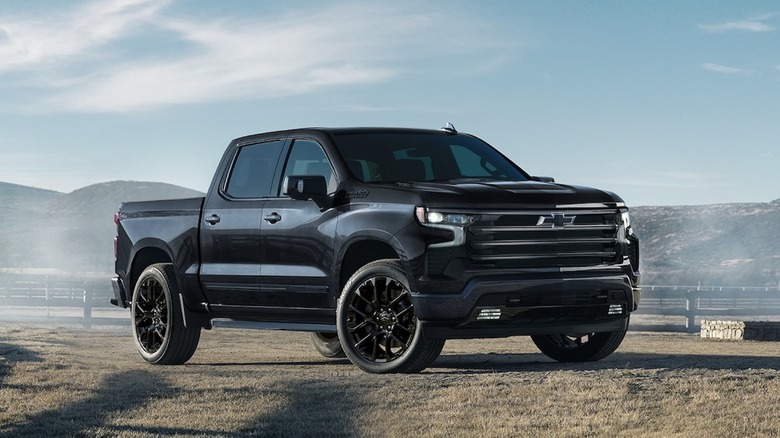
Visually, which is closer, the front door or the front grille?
the front grille

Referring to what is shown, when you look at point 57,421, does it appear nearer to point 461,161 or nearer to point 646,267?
point 461,161

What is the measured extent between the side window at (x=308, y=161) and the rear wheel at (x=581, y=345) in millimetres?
A: 2539

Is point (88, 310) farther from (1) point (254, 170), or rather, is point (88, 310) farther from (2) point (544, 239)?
(2) point (544, 239)

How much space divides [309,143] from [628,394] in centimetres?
369

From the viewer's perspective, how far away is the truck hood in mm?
9562

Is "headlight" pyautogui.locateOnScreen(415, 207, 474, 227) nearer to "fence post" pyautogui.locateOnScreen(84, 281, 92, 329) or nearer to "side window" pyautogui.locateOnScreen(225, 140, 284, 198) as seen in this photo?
"side window" pyautogui.locateOnScreen(225, 140, 284, 198)

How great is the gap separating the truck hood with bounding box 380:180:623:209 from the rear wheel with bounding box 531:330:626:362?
143 centimetres

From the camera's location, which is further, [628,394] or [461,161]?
[461,161]

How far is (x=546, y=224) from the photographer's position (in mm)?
9898

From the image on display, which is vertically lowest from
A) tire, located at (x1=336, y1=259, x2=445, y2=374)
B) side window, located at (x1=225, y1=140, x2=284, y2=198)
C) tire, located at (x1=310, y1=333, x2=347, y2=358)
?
tire, located at (x1=310, y1=333, x2=347, y2=358)

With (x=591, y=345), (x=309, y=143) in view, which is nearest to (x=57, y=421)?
(x=309, y=143)

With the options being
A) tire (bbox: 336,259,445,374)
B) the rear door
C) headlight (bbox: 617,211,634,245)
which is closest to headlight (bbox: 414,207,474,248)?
tire (bbox: 336,259,445,374)

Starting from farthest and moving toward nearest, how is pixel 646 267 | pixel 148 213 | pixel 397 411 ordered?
pixel 646 267 < pixel 148 213 < pixel 397 411

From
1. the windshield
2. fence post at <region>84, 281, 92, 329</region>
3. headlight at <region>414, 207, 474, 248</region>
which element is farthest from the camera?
fence post at <region>84, 281, 92, 329</region>
